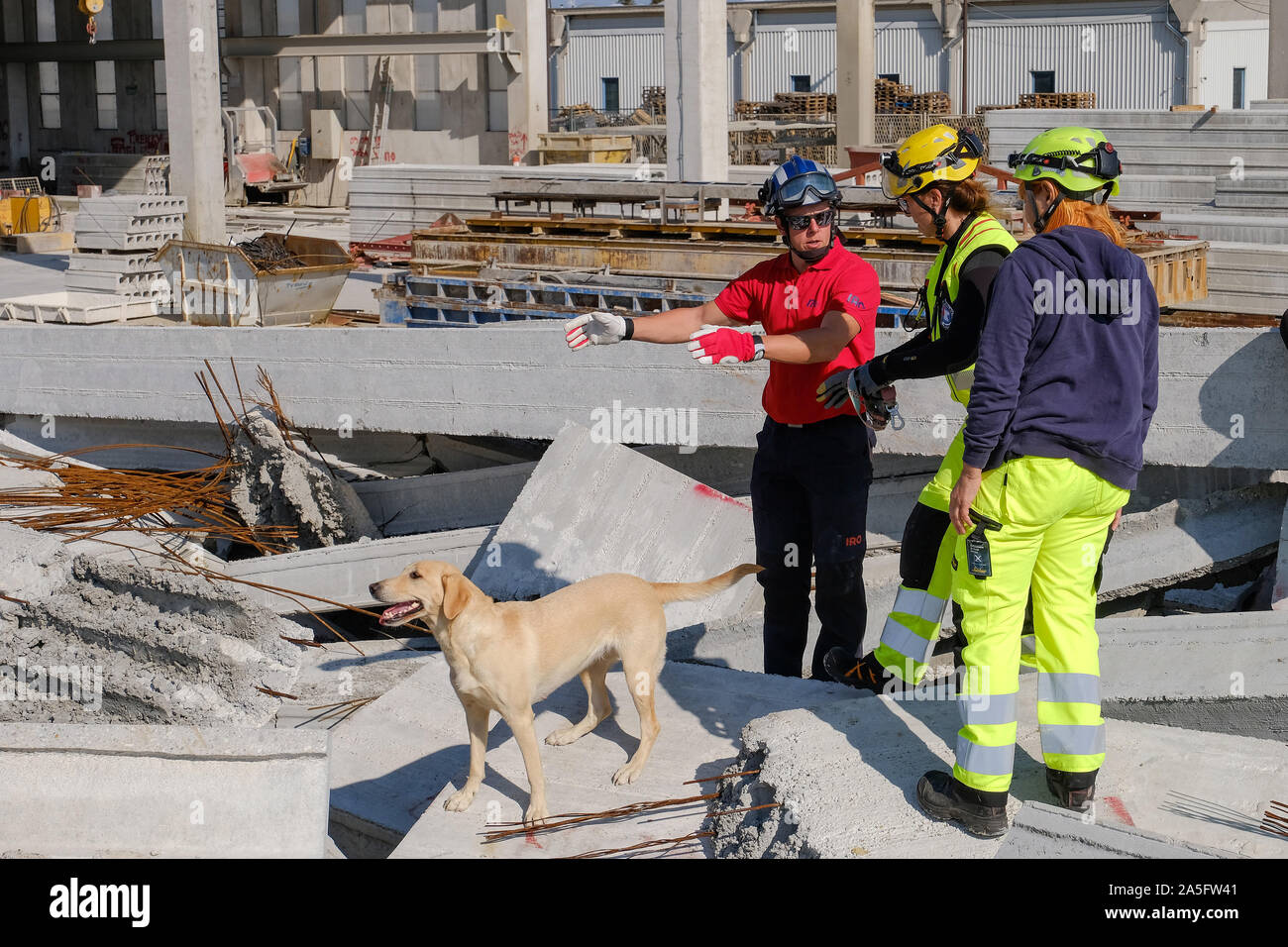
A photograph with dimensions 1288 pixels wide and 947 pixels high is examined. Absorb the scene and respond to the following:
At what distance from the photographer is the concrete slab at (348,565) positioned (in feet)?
20.6

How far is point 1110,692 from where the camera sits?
478cm

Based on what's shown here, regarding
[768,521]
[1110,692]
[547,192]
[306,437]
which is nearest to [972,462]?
[768,521]

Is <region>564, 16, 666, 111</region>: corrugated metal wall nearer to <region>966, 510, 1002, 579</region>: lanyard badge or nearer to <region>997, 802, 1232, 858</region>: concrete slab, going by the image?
<region>966, 510, 1002, 579</region>: lanyard badge

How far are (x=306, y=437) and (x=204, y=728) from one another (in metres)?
3.90

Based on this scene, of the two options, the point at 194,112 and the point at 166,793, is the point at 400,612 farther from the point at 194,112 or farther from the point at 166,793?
the point at 194,112

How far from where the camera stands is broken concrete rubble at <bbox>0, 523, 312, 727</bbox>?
4.77 meters

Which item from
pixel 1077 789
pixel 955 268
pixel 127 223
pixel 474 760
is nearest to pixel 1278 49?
pixel 127 223

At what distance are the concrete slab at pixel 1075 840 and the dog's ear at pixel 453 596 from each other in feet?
5.12

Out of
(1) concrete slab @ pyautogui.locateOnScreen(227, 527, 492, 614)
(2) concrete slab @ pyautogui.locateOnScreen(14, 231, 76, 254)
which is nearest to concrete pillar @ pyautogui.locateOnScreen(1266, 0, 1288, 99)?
(1) concrete slab @ pyautogui.locateOnScreen(227, 527, 492, 614)

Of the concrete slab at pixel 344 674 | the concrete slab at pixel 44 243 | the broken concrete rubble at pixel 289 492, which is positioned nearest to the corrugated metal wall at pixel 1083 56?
the concrete slab at pixel 44 243

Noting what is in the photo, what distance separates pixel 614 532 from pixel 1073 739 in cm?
290

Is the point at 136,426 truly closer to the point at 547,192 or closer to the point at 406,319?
the point at 406,319

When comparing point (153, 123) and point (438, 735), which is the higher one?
point (153, 123)

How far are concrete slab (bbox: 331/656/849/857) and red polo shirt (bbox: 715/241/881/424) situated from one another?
977mm
